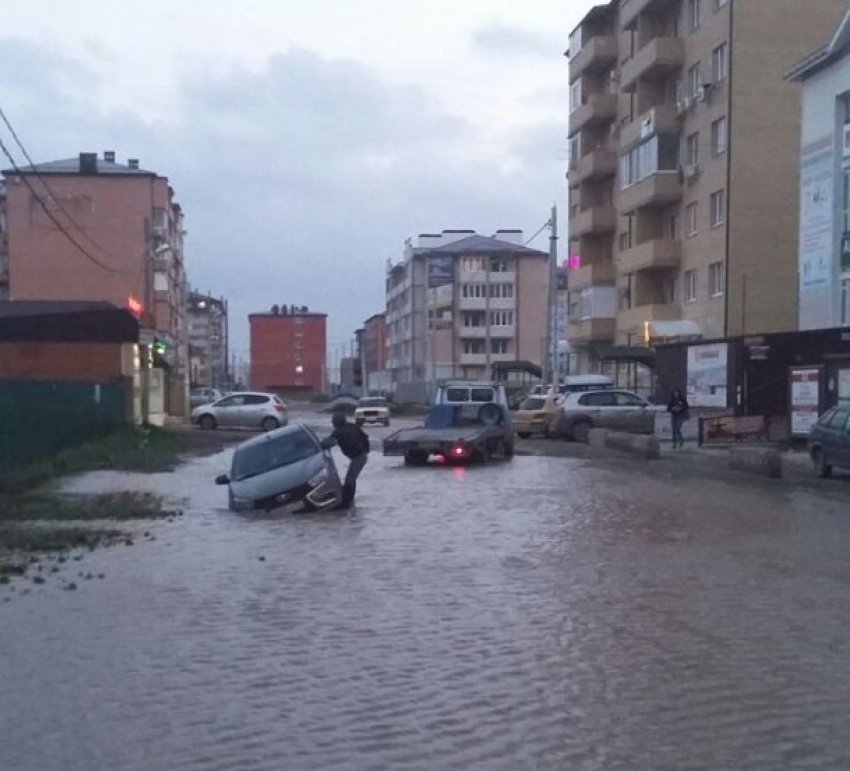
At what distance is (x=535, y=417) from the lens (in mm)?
48625

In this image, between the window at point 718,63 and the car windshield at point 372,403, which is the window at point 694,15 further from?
the car windshield at point 372,403

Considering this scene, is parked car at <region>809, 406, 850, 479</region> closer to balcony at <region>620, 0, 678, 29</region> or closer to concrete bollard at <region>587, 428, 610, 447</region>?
concrete bollard at <region>587, 428, 610, 447</region>

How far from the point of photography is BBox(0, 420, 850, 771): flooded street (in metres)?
7.46

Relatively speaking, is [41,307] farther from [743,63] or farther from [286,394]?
[286,394]

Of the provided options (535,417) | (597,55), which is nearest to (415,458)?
(535,417)

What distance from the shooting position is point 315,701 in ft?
28.0

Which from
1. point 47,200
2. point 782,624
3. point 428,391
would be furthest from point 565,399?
point 428,391

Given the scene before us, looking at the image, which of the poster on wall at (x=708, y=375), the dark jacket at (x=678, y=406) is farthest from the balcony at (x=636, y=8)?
the dark jacket at (x=678, y=406)

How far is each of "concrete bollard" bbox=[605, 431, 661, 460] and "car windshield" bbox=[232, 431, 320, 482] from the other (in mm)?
16215

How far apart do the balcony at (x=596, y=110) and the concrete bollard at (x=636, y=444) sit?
98.5 feet

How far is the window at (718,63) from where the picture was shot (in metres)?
54.0

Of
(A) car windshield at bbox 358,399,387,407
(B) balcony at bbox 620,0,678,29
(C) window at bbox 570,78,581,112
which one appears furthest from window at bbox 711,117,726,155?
(A) car windshield at bbox 358,399,387,407

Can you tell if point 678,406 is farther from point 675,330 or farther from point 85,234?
point 85,234

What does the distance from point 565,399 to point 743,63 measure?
15.9 metres
